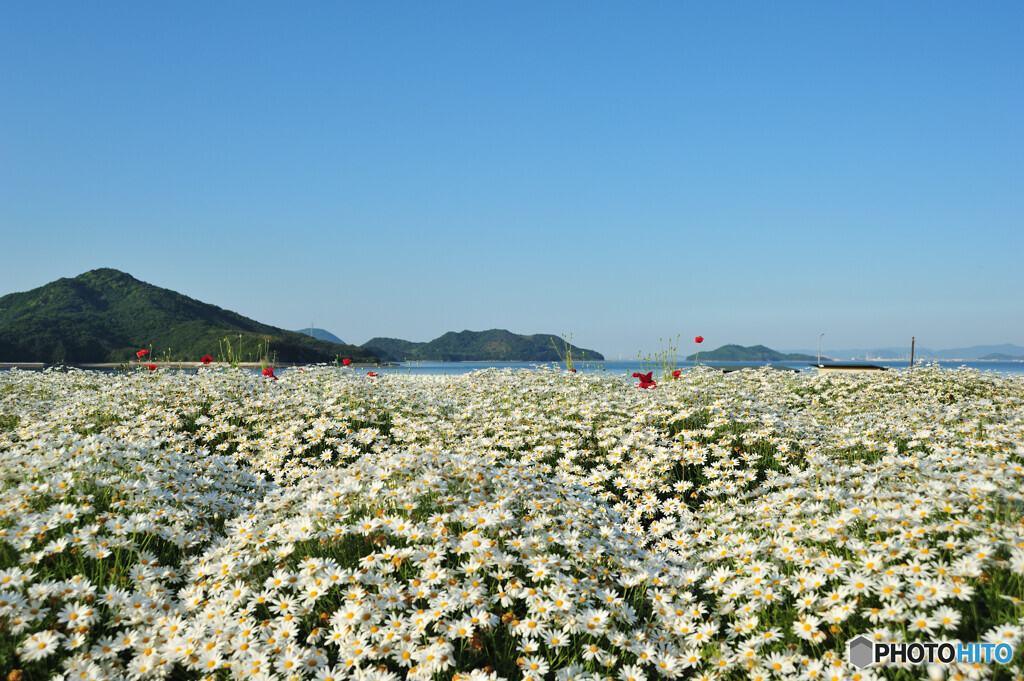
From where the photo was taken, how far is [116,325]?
4843 inches

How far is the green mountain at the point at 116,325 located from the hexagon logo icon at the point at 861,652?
68071 millimetres

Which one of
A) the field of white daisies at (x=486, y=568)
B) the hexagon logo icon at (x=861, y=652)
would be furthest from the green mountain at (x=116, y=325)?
the hexagon logo icon at (x=861, y=652)

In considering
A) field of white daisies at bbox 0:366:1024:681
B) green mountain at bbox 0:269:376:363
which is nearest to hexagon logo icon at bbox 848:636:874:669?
field of white daisies at bbox 0:366:1024:681

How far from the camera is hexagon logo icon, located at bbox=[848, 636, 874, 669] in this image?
3223 millimetres

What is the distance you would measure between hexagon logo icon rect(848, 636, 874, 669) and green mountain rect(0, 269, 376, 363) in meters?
68.1

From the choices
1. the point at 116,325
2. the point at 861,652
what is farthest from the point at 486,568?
the point at 116,325

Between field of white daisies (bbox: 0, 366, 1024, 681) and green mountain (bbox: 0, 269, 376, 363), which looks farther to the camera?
green mountain (bbox: 0, 269, 376, 363)

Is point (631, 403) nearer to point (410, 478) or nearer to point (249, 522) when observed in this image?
point (410, 478)

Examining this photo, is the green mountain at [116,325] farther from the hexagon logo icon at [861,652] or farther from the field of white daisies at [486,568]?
the hexagon logo icon at [861,652]

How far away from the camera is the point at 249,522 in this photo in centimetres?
479

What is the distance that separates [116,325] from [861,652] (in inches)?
5813

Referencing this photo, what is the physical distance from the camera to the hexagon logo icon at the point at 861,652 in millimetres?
3223

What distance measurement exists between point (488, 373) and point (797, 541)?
1063cm

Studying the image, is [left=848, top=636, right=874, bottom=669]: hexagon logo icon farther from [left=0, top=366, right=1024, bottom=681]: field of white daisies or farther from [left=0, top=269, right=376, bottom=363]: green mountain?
[left=0, top=269, right=376, bottom=363]: green mountain
